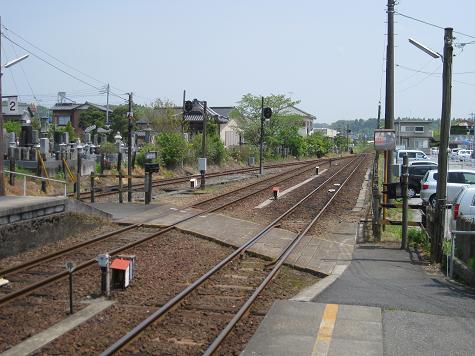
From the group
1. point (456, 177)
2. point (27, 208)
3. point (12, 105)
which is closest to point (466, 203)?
point (456, 177)

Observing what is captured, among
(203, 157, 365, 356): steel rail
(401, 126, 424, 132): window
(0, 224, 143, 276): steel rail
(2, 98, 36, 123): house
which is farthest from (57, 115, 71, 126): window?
(0, 224, 143, 276): steel rail

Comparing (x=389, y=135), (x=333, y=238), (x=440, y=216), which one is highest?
(x=389, y=135)

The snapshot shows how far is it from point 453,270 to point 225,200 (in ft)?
Answer: 44.2

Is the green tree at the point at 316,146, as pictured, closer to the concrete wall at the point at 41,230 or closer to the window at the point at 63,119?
the window at the point at 63,119

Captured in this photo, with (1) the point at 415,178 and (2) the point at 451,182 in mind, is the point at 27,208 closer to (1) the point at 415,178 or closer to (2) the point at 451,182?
(2) the point at 451,182

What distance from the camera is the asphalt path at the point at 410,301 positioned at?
650cm

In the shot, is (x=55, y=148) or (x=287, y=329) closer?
(x=287, y=329)

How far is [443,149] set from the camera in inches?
482

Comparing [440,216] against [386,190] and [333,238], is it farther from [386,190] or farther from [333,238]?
[333,238]

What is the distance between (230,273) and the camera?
34.9ft

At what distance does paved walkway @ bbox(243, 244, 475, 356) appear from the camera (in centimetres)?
629

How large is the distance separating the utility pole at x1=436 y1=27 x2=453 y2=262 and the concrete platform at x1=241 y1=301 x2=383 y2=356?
15.2 ft

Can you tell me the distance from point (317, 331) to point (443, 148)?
22.2ft

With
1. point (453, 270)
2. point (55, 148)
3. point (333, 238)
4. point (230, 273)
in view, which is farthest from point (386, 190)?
point (55, 148)
